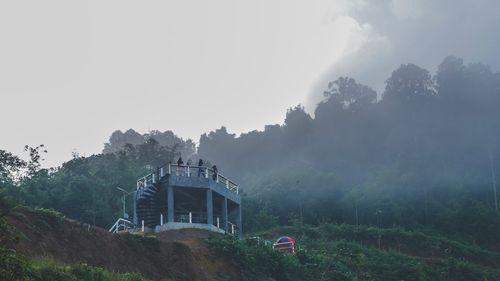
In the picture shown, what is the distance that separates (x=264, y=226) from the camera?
64.4 metres

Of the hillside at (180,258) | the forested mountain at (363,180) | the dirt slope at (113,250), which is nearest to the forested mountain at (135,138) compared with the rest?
the forested mountain at (363,180)

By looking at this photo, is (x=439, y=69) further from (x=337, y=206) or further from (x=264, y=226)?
(x=264, y=226)

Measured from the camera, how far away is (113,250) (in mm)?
29438

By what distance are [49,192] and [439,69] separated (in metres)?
53.5

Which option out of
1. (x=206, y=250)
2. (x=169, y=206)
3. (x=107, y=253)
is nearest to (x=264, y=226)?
(x=169, y=206)

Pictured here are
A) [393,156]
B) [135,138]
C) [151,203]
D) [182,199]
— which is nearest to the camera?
[151,203]

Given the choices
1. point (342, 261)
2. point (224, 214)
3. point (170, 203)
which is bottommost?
point (342, 261)

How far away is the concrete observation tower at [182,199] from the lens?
40.2 m

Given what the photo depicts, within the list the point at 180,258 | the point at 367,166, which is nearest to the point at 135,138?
the point at 367,166

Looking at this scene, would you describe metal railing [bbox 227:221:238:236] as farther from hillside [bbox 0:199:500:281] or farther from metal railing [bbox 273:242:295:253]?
hillside [bbox 0:199:500:281]

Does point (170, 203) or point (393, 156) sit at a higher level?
point (393, 156)

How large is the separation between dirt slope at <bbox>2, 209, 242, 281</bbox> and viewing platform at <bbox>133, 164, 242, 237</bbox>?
20.0 feet

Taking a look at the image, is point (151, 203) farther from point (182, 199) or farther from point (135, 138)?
point (135, 138)

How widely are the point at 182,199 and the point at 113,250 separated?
13.9m
